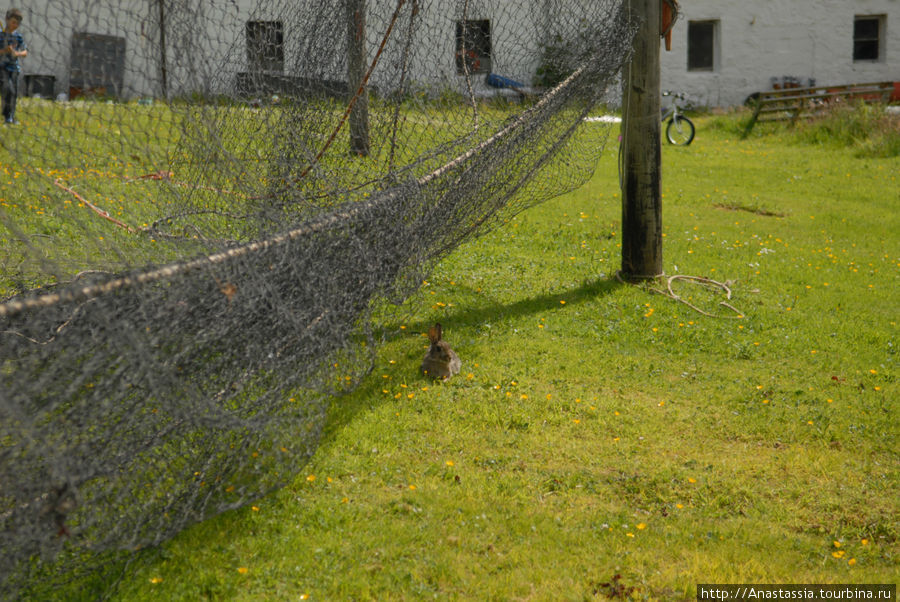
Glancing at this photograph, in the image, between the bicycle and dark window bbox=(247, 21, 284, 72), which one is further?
the bicycle

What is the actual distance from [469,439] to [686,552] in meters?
1.34

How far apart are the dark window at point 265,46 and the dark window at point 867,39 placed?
2239 centimetres

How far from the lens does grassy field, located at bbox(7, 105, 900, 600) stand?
3461 millimetres

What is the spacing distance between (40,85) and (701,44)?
22.3 meters

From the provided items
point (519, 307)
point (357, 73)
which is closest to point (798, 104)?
point (519, 307)

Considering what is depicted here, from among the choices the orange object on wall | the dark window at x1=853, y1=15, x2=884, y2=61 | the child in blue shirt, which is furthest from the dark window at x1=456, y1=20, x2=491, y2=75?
the dark window at x1=853, y1=15, x2=884, y2=61

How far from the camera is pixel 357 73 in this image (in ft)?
19.9

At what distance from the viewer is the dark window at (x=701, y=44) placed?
23.2 meters

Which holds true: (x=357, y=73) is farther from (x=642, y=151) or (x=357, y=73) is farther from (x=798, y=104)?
(x=798, y=104)

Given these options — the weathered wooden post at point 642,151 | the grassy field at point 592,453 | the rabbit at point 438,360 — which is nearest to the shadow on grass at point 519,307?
the grassy field at point 592,453

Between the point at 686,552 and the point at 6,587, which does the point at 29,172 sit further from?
the point at 686,552

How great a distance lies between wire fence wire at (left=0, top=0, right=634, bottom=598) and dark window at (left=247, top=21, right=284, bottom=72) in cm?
2

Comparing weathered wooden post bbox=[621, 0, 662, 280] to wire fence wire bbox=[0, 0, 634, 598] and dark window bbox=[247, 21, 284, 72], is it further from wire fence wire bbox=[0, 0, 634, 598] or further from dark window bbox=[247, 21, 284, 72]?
dark window bbox=[247, 21, 284, 72]

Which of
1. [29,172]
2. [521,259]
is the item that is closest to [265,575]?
[29,172]
